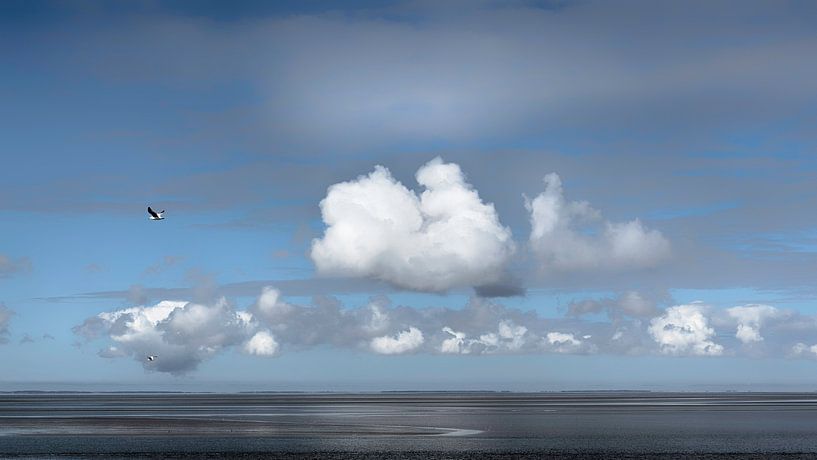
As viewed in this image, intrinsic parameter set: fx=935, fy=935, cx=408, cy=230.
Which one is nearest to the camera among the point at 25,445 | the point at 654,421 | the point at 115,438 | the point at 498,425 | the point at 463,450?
the point at 463,450

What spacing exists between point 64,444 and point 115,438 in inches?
300

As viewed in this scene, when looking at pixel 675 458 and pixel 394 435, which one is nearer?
pixel 675 458

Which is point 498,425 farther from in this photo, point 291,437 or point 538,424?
point 291,437

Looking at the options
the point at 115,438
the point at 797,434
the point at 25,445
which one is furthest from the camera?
the point at 797,434

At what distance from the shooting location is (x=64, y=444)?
78.8 m

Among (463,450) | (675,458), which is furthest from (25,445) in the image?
(675,458)

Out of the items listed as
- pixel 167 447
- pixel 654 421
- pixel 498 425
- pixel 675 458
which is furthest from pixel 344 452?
pixel 654 421

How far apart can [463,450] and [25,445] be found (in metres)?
36.4

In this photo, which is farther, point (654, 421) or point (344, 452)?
point (654, 421)

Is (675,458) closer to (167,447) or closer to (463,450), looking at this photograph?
(463,450)

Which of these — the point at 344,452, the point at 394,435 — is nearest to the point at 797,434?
the point at 394,435

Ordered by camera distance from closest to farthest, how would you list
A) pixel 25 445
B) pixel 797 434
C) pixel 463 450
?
1. pixel 463 450
2. pixel 25 445
3. pixel 797 434

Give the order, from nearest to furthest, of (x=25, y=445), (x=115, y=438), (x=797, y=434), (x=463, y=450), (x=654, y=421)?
(x=463, y=450) → (x=25, y=445) → (x=115, y=438) → (x=797, y=434) → (x=654, y=421)

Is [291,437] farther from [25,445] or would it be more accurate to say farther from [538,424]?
[538,424]
